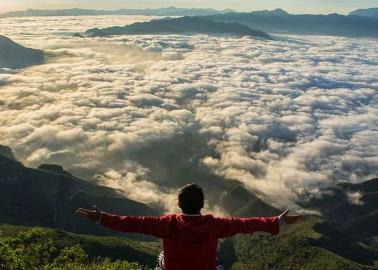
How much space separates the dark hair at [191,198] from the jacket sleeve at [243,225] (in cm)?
88

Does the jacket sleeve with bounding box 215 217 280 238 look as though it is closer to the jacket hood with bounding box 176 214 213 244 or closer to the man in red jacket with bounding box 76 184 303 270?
the man in red jacket with bounding box 76 184 303 270

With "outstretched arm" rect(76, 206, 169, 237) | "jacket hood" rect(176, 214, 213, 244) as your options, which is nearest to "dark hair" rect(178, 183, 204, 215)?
"jacket hood" rect(176, 214, 213, 244)

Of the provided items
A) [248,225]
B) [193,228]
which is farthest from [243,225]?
[193,228]

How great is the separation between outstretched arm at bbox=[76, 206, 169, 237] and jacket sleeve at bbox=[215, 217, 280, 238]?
1712 millimetres

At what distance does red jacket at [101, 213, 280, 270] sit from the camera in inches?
664

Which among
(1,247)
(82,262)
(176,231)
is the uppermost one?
(176,231)

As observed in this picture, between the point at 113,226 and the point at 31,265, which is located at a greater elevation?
the point at 113,226

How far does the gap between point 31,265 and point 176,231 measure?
575 inches

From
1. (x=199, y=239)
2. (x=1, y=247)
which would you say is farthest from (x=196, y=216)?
(x=1, y=247)

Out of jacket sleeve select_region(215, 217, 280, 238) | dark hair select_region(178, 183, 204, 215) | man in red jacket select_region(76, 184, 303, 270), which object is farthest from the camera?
jacket sleeve select_region(215, 217, 280, 238)

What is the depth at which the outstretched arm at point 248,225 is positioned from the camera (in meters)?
17.2

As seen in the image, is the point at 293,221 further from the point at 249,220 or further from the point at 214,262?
the point at 214,262

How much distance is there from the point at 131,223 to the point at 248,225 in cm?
364

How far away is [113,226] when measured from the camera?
16.8m
